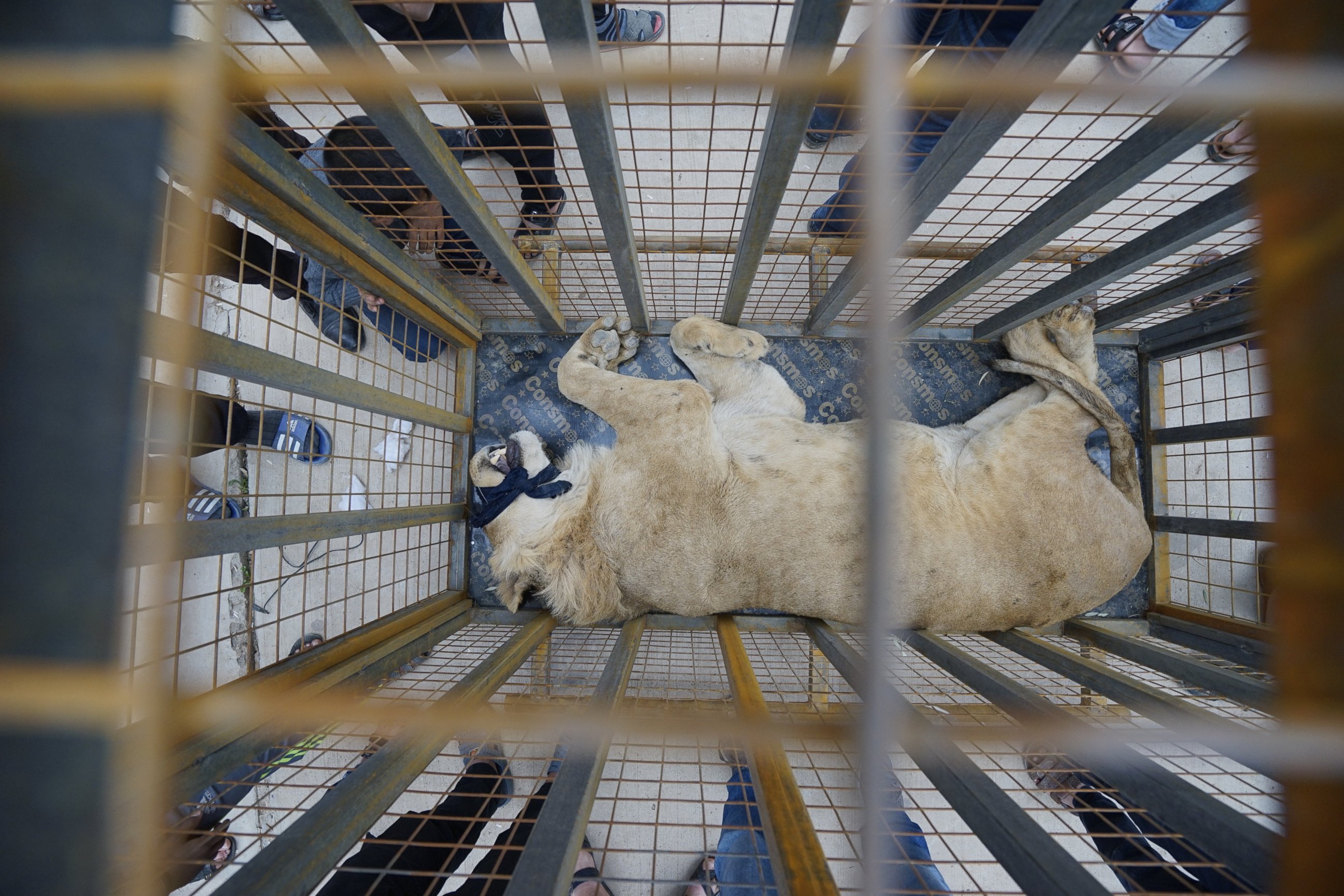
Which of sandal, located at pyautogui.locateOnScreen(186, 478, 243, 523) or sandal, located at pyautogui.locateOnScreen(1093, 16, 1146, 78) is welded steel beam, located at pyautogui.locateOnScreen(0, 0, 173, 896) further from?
sandal, located at pyautogui.locateOnScreen(1093, 16, 1146, 78)

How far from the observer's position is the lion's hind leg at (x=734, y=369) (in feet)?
11.2

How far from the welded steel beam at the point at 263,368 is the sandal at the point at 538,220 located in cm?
105

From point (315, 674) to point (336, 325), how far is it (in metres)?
2.07

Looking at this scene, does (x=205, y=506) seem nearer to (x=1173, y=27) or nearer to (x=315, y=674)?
(x=315, y=674)

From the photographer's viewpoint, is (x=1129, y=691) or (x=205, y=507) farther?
(x=205, y=507)

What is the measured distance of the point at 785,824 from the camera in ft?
5.05

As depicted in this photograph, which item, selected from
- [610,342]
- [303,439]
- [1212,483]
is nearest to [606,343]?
[610,342]

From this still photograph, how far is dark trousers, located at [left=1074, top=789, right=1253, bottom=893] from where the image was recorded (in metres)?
1.89

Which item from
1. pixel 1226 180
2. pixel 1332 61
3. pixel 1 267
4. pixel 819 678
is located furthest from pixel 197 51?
pixel 1226 180

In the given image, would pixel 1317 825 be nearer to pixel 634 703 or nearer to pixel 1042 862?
pixel 1042 862

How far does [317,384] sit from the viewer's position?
2.08 m

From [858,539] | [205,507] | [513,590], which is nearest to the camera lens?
[858,539]

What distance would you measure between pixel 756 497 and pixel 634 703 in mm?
1116

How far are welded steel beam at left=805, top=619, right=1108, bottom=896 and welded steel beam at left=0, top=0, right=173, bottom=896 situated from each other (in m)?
1.30
